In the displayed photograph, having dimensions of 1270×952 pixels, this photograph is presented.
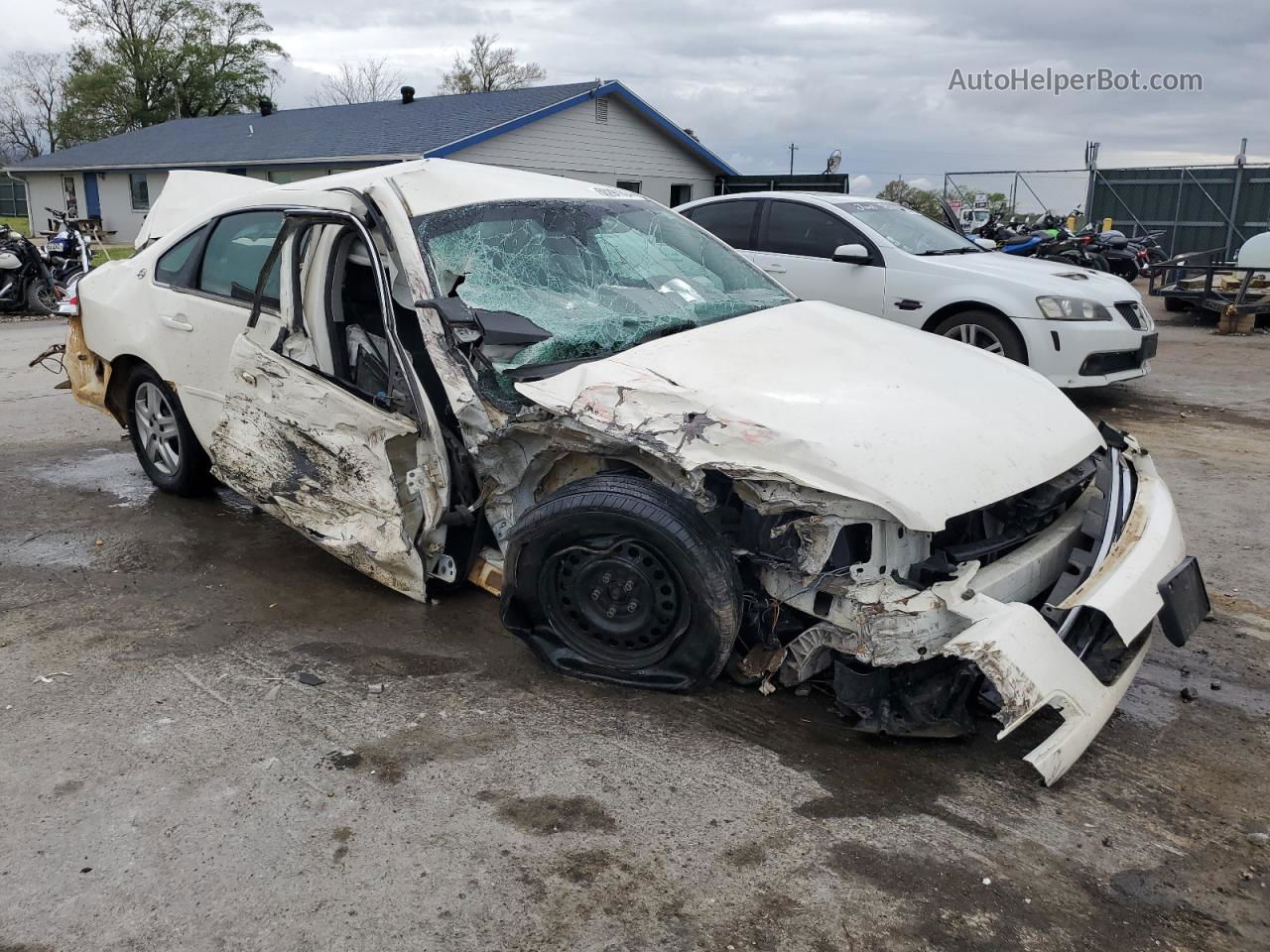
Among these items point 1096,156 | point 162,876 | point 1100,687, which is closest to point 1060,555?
→ point 1100,687

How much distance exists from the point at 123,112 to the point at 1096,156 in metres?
43.9

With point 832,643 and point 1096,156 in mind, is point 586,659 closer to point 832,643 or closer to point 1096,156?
point 832,643

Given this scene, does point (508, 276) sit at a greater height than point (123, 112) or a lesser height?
lesser

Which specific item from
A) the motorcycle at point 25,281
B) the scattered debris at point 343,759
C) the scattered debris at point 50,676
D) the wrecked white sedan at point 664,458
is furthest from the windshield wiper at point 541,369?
the motorcycle at point 25,281

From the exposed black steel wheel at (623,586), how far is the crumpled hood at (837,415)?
0.78ft

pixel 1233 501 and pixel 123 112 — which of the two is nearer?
pixel 1233 501

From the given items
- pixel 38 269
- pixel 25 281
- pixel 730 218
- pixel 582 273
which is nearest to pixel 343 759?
pixel 582 273

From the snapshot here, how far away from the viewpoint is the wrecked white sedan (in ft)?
9.48

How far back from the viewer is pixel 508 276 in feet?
12.7

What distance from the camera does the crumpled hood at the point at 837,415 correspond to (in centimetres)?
287

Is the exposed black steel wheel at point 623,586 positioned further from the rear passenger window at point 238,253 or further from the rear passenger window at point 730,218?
the rear passenger window at point 730,218

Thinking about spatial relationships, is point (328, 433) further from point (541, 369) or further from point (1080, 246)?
point (1080, 246)

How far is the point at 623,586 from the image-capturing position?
3.30 metres

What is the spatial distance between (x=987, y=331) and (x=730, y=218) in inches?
99.8
